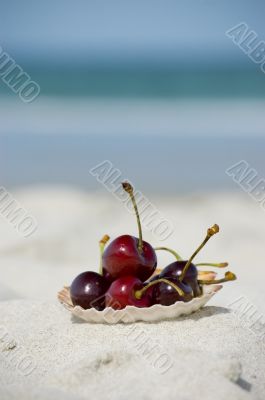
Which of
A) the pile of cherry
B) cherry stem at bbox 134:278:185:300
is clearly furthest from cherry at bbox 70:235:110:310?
cherry stem at bbox 134:278:185:300

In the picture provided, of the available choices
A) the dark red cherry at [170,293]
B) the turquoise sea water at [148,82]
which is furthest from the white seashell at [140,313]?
the turquoise sea water at [148,82]

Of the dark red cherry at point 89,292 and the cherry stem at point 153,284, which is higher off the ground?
the cherry stem at point 153,284

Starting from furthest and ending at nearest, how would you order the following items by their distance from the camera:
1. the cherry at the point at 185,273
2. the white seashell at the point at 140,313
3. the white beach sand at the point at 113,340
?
the cherry at the point at 185,273 → the white seashell at the point at 140,313 → the white beach sand at the point at 113,340

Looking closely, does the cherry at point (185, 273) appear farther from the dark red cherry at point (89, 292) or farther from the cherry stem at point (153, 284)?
the dark red cherry at point (89, 292)

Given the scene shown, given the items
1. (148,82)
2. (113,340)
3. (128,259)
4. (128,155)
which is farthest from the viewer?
(148,82)

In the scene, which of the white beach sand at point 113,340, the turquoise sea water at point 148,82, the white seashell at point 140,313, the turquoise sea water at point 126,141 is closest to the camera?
the white beach sand at point 113,340

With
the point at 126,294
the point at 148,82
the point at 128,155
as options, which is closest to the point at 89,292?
the point at 126,294

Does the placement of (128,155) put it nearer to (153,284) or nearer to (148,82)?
(153,284)

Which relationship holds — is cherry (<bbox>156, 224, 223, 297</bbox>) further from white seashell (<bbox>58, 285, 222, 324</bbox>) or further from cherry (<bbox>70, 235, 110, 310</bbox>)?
cherry (<bbox>70, 235, 110, 310</bbox>)
